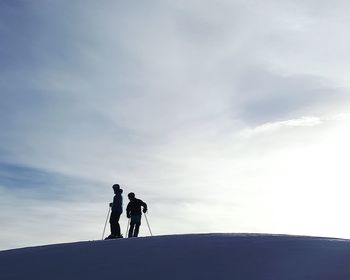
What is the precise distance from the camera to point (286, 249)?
8.80 metres

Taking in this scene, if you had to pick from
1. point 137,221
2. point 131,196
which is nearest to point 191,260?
point 137,221

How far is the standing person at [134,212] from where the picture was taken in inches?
594

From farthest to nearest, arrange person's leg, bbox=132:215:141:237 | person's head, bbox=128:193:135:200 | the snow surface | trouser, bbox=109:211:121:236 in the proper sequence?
person's head, bbox=128:193:135:200 → person's leg, bbox=132:215:141:237 → trouser, bbox=109:211:121:236 → the snow surface

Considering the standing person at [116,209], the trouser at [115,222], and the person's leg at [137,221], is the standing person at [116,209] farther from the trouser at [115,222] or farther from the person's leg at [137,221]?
the person's leg at [137,221]

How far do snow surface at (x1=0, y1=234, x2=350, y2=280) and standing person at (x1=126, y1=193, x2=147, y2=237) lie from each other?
4378 millimetres

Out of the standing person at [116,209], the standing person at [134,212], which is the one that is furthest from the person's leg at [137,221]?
the standing person at [116,209]

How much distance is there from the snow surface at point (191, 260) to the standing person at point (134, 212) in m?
4.38

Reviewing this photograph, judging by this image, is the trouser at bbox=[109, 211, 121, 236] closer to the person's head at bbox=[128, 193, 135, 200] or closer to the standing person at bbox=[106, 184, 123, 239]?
the standing person at bbox=[106, 184, 123, 239]

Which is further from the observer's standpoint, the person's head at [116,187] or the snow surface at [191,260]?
the person's head at [116,187]

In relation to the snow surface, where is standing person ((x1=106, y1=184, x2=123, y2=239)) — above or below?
above

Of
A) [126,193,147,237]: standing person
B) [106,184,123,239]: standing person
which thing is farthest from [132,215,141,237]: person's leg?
[106,184,123,239]: standing person

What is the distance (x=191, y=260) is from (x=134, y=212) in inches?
266

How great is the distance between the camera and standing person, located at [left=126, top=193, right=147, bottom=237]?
1509 cm

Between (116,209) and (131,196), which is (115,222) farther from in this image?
(131,196)
